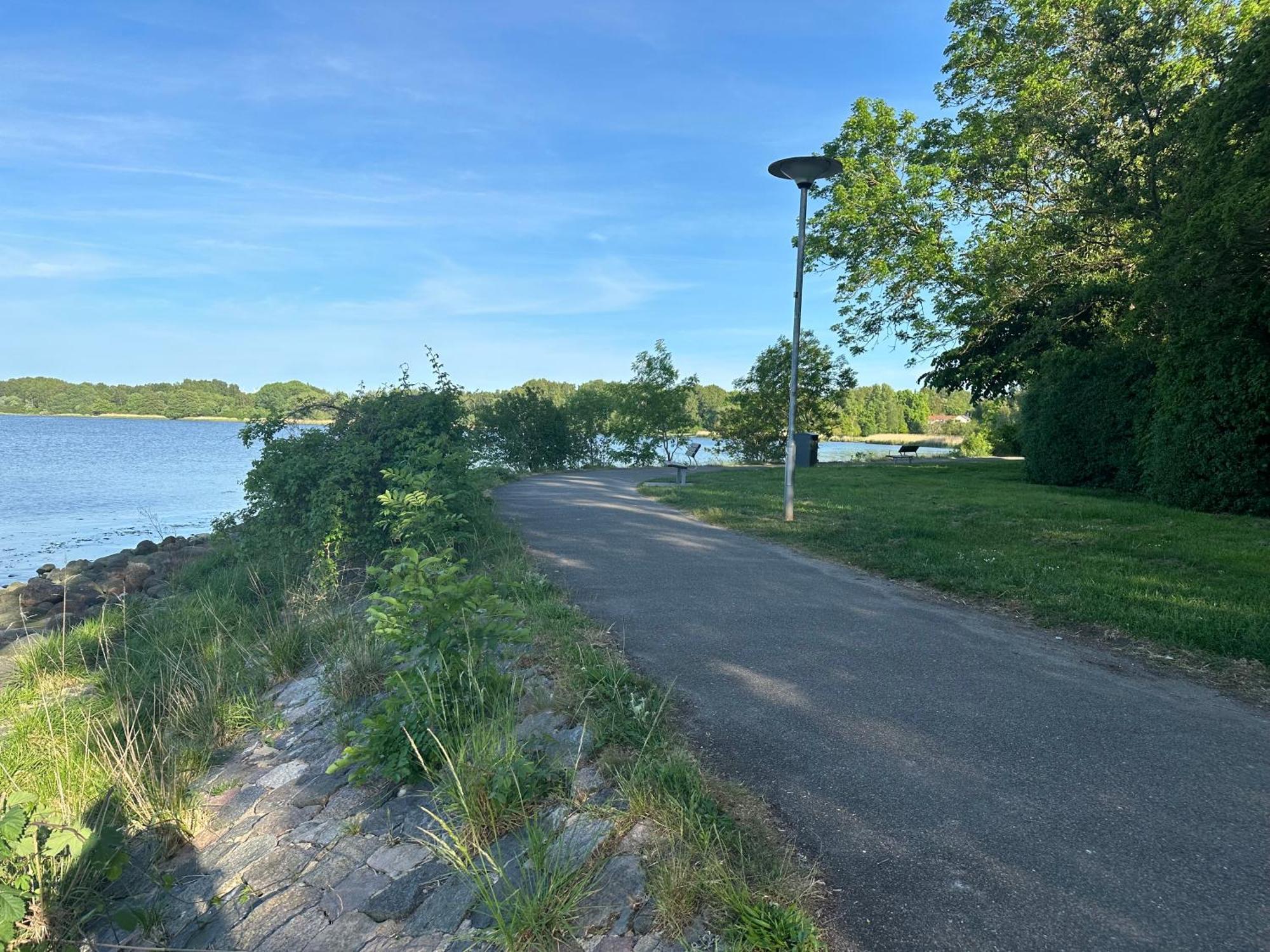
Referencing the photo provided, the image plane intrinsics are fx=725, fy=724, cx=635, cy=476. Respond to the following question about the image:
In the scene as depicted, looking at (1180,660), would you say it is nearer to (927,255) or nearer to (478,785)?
(478,785)

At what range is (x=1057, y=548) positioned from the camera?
845cm

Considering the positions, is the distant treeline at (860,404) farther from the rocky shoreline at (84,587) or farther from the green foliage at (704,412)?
the rocky shoreline at (84,587)

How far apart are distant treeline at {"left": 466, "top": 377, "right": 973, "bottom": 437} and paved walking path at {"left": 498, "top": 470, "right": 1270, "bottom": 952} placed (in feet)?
25.1

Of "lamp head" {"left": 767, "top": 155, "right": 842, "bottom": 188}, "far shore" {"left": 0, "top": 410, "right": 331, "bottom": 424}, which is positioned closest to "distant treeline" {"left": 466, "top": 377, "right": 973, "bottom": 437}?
"lamp head" {"left": 767, "top": 155, "right": 842, "bottom": 188}

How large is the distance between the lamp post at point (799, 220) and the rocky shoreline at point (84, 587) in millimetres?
9044

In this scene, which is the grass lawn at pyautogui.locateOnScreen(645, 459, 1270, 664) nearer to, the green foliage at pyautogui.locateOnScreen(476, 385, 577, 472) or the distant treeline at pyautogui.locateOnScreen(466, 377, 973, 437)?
the distant treeline at pyautogui.locateOnScreen(466, 377, 973, 437)

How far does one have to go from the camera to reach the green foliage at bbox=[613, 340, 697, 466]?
1158 inches

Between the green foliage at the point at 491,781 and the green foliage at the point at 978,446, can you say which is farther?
the green foliage at the point at 978,446

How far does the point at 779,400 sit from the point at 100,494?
80.6 ft

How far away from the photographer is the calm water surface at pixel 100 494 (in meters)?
16.4

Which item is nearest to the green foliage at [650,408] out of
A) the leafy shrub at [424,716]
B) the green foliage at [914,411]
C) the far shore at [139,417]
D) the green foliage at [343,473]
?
the green foliage at [343,473]

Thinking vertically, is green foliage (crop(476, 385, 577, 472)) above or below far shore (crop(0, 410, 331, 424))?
below

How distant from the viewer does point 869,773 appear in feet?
11.2

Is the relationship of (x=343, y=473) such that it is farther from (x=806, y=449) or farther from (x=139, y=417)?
(x=139, y=417)
